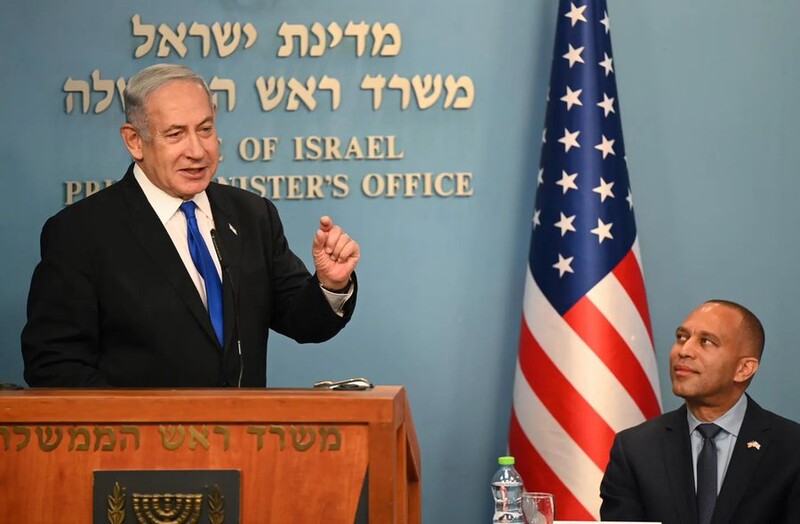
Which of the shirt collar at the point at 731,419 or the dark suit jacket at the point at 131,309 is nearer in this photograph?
the dark suit jacket at the point at 131,309

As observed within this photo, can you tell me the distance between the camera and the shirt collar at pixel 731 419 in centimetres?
373

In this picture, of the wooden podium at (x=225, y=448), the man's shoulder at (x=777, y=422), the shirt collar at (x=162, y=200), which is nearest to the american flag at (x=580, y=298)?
the man's shoulder at (x=777, y=422)

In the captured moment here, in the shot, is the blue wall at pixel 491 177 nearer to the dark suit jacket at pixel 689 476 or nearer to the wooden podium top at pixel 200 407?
the dark suit jacket at pixel 689 476

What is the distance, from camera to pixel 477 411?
4.71m

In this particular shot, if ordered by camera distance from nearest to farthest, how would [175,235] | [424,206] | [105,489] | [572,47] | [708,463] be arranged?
[105,489] < [175,235] < [708,463] < [572,47] < [424,206]

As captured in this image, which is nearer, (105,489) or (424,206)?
(105,489)

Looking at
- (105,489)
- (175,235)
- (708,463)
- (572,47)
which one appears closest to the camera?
(105,489)

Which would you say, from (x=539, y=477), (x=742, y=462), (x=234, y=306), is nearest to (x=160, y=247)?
(x=234, y=306)

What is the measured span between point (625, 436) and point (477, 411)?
104cm

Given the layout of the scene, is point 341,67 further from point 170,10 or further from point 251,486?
point 251,486

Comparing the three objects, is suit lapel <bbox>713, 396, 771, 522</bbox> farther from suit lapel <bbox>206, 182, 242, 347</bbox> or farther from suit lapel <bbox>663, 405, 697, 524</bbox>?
suit lapel <bbox>206, 182, 242, 347</bbox>

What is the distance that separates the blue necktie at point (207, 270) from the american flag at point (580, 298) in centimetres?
187

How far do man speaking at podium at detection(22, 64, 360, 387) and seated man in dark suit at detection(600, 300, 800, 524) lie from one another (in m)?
1.29

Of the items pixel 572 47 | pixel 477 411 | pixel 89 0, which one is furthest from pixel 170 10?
pixel 477 411
